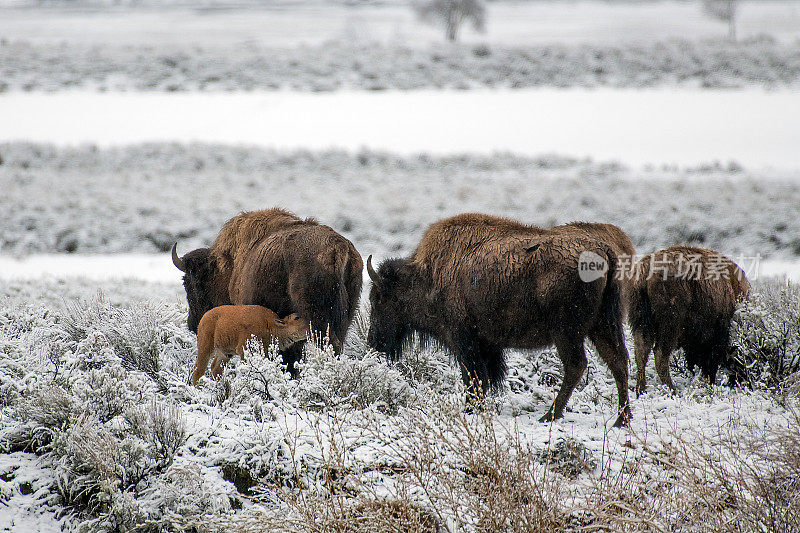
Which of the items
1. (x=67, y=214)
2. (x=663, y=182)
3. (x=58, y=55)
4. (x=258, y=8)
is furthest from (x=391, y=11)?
(x=67, y=214)

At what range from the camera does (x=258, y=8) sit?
49.7 m

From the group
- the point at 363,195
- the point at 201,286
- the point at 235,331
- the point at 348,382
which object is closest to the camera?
the point at 348,382

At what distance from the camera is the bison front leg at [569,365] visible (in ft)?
16.0

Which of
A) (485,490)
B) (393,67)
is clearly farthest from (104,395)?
(393,67)

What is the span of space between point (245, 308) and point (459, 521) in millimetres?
2747

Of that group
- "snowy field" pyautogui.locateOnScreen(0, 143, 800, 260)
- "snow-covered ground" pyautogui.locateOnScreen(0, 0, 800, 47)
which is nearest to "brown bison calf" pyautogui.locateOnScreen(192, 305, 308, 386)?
Answer: "snowy field" pyautogui.locateOnScreen(0, 143, 800, 260)

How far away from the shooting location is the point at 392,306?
19.4 ft

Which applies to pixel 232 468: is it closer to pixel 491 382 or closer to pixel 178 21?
pixel 491 382

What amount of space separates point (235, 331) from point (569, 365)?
2512 millimetres

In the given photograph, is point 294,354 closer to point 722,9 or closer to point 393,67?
point 393,67

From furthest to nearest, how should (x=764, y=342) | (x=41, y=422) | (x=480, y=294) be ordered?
1. (x=764, y=342)
2. (x=480, y=294)
3. (x=41, y=422)

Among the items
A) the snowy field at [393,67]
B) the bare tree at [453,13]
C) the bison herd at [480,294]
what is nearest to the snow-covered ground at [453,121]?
the snowy field at [393,67]

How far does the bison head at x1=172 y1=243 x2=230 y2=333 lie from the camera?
6.27 metres

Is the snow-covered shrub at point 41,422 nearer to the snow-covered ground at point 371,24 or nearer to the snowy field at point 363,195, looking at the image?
the snowy field at point 363,195
